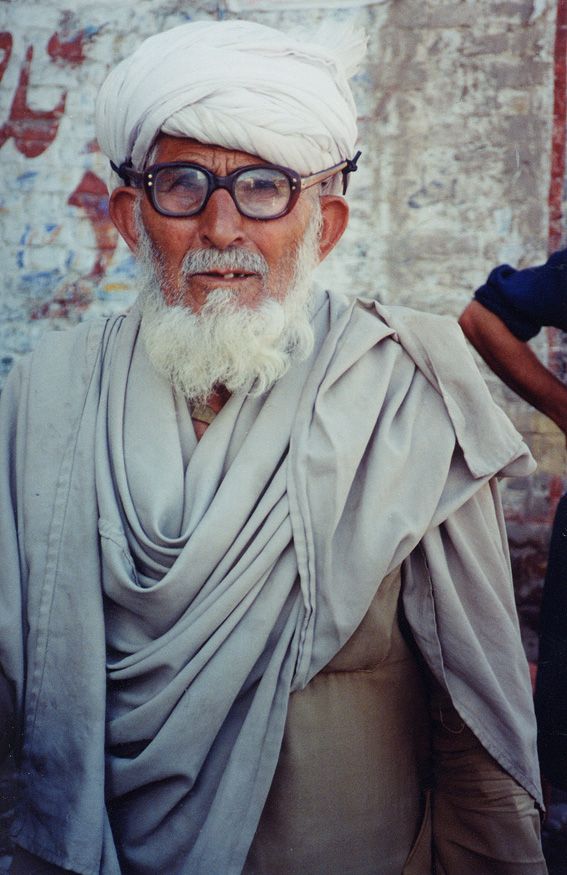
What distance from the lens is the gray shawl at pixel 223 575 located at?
156 centimetres

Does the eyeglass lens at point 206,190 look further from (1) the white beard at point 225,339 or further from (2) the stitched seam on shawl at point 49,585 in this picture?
(2) the stitched seam on shawl at point 49,585

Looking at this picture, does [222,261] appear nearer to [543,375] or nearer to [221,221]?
[221,221]

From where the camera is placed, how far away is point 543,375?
3078mm

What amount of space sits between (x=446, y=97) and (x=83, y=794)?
3620 millimetres

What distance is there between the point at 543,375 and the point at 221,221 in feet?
5.90

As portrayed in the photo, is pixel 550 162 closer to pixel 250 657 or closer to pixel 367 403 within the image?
pixel 367 403

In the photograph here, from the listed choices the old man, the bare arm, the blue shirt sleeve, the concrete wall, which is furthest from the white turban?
the concrete wall

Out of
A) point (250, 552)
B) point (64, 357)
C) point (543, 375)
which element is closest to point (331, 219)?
point (64, 357)

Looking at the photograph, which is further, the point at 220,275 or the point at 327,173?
the point at 327,173

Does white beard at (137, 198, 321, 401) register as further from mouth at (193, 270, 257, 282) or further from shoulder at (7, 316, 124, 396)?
shoulder at (7, 316, 124, 396)

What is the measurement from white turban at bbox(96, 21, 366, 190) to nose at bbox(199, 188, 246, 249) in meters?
0.12

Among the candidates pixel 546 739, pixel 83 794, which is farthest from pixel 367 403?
pixel 546 739

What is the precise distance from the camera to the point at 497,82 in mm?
3893

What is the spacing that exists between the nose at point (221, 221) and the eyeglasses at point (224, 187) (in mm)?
13
